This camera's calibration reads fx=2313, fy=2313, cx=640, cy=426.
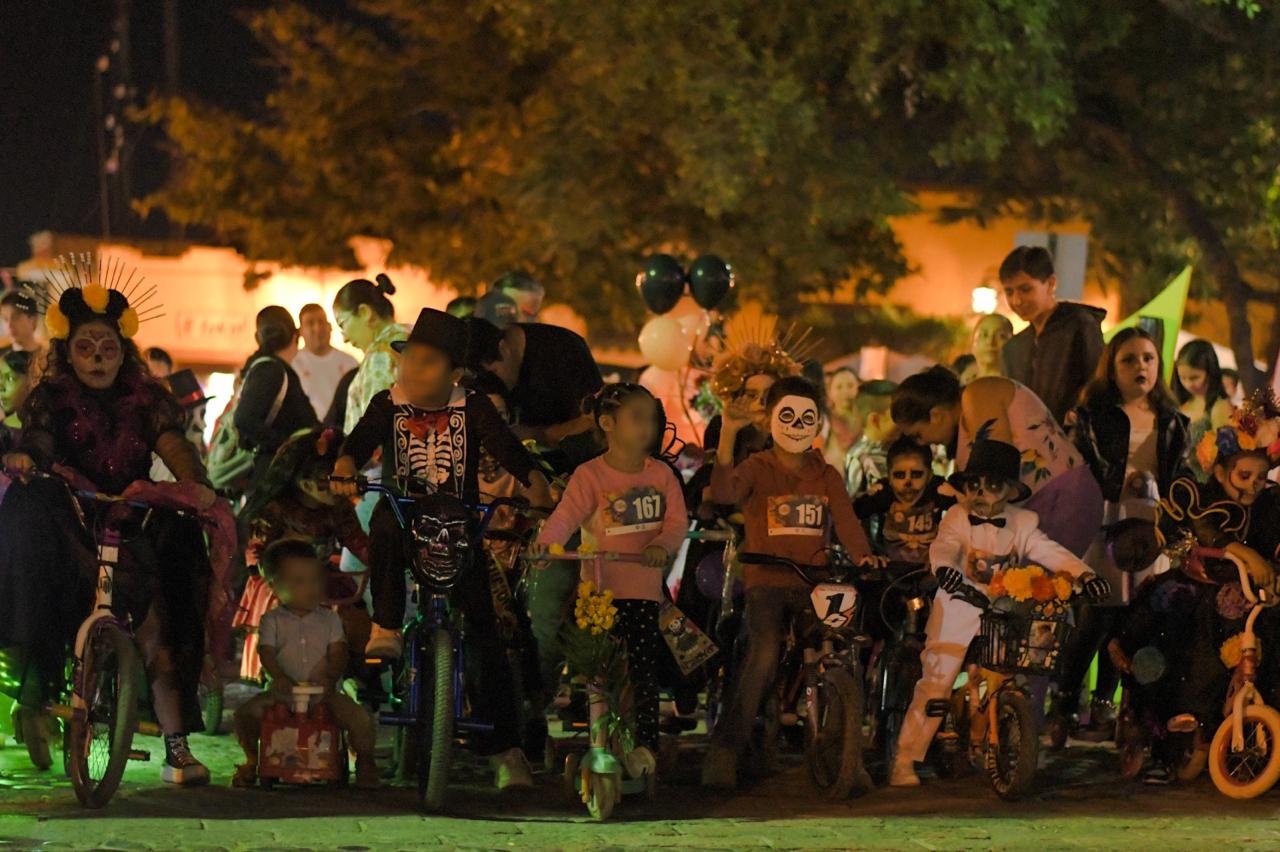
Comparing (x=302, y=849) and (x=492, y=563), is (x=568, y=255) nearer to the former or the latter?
(x=492, y=563)

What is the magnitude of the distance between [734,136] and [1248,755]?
16.2 metres

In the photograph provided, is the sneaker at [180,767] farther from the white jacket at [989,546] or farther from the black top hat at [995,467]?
the black top hat at [995,467]

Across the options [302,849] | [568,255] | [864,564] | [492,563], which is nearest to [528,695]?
[492,563]

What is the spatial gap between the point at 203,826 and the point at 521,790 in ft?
5.50

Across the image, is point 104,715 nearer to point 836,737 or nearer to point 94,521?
point 94,521

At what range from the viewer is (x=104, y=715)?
368 inches

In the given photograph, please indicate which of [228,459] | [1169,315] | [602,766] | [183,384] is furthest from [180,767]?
[1169,315]

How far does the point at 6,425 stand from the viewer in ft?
38.2

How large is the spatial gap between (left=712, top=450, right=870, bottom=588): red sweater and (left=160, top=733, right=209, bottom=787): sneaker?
8.24 feet

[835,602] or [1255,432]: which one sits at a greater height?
[1255,432]

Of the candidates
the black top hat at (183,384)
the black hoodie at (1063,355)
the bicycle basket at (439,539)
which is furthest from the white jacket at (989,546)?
the black top hat at (183,384)

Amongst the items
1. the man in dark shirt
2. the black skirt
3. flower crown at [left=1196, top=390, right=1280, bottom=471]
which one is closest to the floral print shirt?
the man in dark shirt

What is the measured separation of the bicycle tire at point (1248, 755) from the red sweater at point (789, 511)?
1796mm

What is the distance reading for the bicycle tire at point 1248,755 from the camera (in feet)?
32.2
